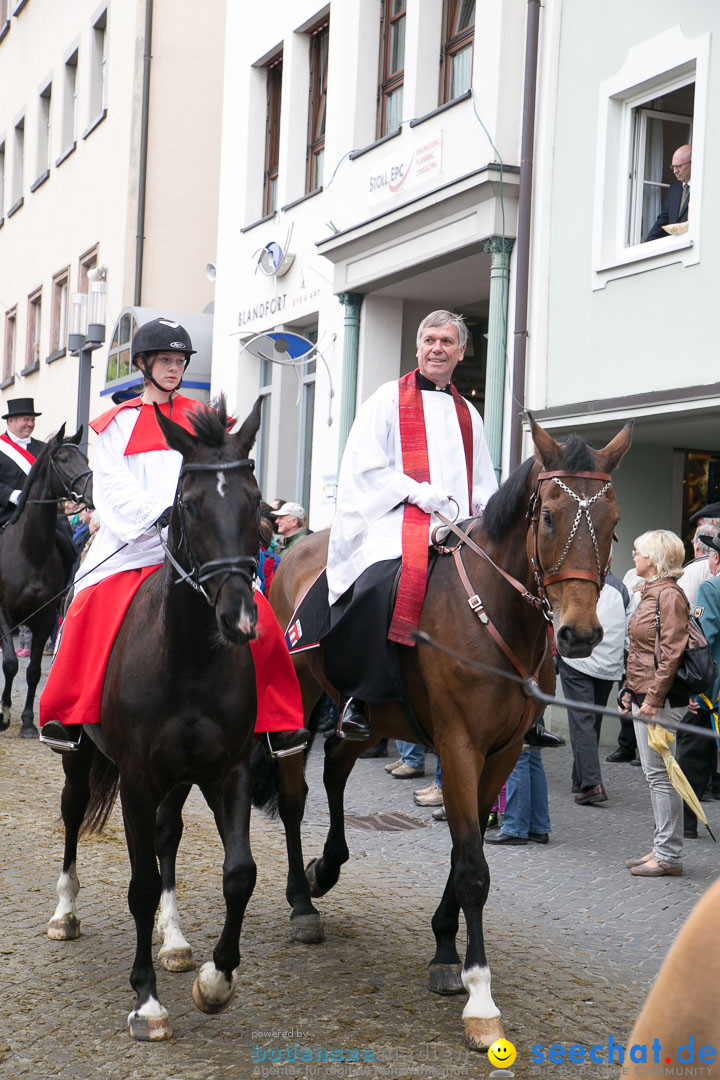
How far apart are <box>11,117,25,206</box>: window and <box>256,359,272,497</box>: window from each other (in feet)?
52.2

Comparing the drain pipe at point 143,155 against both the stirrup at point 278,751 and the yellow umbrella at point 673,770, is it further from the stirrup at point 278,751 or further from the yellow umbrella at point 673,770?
the stirrup at point 278,751

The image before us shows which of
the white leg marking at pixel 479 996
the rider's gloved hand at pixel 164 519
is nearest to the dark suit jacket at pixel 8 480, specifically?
the rider's gloved hand at pixel 164 519

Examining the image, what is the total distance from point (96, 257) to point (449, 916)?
2159 cm

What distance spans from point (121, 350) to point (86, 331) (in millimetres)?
3324

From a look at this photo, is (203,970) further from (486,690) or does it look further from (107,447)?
(107,447)

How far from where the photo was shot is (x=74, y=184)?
26359 mm

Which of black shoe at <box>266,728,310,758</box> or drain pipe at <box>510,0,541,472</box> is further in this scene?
drain pipe at <box>510,0,541,472</box>

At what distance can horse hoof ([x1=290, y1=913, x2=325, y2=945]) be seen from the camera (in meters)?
5.52

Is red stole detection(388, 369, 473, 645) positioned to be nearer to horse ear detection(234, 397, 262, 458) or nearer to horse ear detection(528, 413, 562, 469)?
horse ear detection(528, 413, 562, 469)

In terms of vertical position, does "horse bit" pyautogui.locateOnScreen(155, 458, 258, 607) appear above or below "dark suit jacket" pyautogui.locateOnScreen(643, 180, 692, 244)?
below

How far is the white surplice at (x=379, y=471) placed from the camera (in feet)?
18.4

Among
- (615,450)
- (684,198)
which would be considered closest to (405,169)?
(684,198)

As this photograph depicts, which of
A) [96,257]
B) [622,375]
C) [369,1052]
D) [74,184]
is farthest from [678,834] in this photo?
[74,184]

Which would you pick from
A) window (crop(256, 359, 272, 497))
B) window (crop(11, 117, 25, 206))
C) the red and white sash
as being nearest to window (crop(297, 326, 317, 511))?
window (crop(256, 359, 272, 497))
